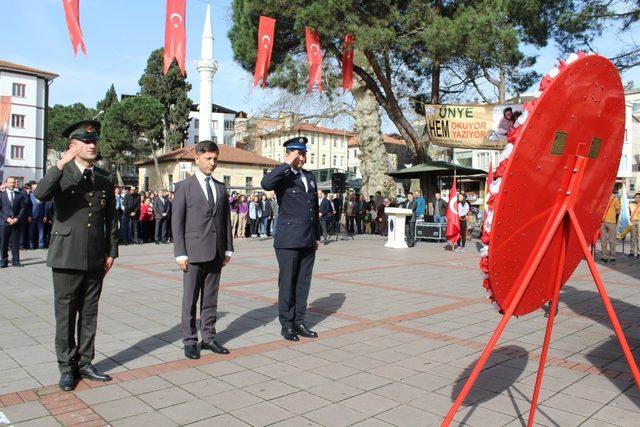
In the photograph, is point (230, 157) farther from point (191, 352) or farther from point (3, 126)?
point (191, 352)

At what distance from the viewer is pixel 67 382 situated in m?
4.07

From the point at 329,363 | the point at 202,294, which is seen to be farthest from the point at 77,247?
the point at 329,363

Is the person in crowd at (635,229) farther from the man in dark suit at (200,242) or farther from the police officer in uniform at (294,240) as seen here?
the man in dark suit at (200,242)

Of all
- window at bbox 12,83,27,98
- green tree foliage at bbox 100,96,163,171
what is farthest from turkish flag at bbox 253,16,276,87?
window at bbox 12,83,27,98

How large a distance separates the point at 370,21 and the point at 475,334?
14121 mm

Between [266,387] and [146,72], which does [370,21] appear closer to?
[266,387]

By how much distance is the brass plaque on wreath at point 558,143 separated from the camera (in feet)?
7.79

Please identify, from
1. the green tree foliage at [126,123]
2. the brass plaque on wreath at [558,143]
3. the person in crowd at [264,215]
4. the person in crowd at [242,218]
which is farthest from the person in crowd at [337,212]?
the green tree foliage at [126,123]

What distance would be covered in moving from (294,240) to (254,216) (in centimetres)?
1624

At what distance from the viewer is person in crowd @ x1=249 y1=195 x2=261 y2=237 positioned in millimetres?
21641

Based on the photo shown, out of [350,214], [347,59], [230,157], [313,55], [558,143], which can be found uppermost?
[230,157]

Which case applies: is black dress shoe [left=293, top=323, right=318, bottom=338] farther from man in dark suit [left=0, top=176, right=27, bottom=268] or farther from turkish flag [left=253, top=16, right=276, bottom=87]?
turkish flag [left=253, top=16, right=276, bottom=87]

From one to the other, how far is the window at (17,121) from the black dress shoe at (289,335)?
59929 millimetres

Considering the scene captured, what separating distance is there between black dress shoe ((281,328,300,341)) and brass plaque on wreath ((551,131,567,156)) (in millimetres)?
3755
